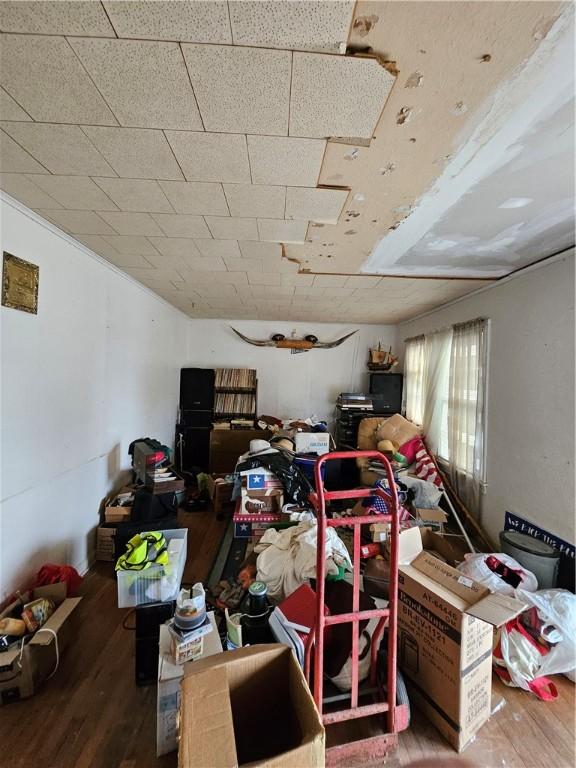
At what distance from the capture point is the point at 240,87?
3.33 ft

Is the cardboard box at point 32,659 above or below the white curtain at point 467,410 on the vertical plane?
below

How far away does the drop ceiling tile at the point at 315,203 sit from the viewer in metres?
1.58

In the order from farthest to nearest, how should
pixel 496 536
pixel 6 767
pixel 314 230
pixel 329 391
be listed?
pixel 329 391 → pixel 496 536 → pixel 314 230 → pixel 6 767

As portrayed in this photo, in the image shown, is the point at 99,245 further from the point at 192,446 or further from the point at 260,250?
the point at 192,446

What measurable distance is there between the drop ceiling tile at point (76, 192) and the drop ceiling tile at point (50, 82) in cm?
41

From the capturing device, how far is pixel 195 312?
4930 mm

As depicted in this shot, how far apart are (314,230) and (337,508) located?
307 cm

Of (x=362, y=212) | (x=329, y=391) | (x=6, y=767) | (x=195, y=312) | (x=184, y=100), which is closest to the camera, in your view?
(x=184, y=100)

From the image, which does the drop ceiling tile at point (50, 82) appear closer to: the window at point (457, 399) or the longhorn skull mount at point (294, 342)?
the window at point (457, 399)

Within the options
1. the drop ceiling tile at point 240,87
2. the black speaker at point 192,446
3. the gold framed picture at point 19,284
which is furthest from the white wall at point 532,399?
the black speaker at point 192,446

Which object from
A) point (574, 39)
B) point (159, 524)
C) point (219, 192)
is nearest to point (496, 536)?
point (159, 524)

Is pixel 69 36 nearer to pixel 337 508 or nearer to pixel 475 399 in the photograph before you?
pixel 475 399

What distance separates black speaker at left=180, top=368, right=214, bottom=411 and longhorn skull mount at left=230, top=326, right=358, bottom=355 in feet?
3.07

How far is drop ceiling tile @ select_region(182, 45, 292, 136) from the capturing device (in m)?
0.92
